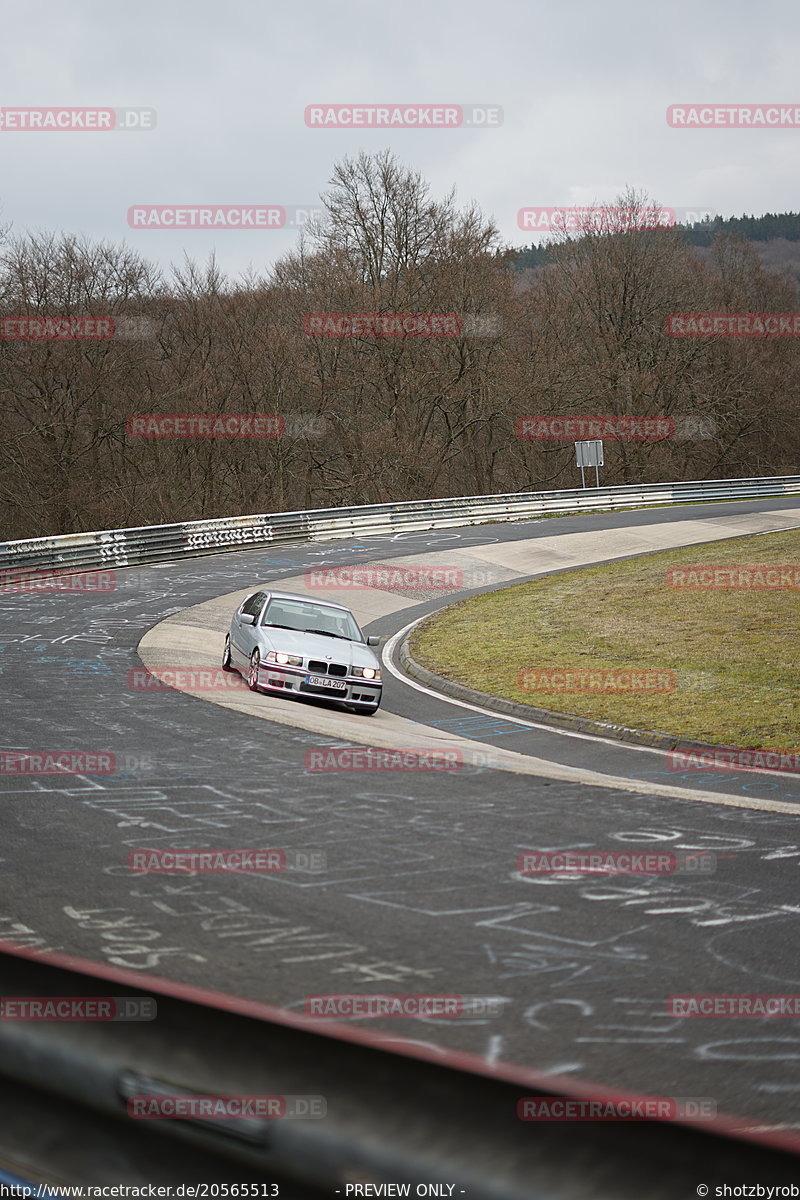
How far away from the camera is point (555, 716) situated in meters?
14.8

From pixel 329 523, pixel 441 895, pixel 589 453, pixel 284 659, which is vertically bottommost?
pixel 441 895

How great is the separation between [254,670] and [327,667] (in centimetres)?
116

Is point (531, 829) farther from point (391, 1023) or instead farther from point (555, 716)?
point (555, 716)

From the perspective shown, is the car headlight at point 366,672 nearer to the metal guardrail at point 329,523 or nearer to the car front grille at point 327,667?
the car front grille at point 327,667

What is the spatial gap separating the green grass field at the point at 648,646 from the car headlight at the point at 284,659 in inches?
127

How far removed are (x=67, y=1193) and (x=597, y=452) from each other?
136 ft

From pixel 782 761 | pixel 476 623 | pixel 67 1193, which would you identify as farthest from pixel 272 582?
pixel 67 1193

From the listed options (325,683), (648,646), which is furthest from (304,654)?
(648,646)

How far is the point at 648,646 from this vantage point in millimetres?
19641

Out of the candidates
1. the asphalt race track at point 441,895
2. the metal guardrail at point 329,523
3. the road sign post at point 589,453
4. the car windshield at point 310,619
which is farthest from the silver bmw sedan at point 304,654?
the road sign post at point 589,453

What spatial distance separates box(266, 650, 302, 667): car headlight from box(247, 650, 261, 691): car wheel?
0.23 meters

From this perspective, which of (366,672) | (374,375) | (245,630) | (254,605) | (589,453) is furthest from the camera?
(374,375)

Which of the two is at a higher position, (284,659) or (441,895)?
(284,659)

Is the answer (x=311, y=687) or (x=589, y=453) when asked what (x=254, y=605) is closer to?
(x=311, y=687)
